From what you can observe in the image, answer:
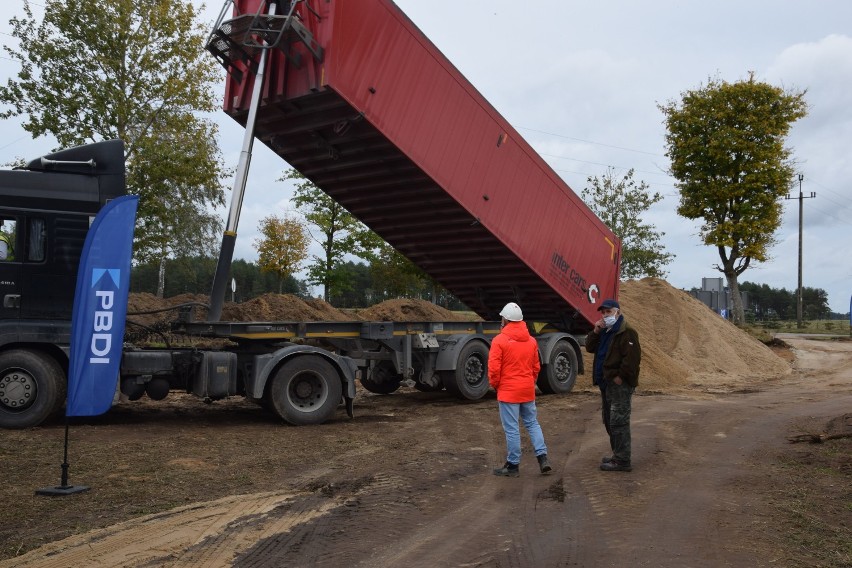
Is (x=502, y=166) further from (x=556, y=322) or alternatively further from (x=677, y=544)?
(x=677, y=544)

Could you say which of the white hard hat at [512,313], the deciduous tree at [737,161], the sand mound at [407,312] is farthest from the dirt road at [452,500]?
the deciduous tree at [737,161]

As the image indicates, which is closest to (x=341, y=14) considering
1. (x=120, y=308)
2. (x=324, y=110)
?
(x=324, y=110)

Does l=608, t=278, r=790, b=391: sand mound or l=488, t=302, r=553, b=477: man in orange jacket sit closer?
l=488, t=302, r=553, b=477: man in orange jacket

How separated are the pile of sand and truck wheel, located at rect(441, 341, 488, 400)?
480cm

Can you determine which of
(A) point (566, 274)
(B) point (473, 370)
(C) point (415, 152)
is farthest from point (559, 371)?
(C) point (415, 152)

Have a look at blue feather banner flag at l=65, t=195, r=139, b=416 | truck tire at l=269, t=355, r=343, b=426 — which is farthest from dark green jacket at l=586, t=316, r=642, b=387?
blue feather banner flag at l=65, t=195, r=139, b=416

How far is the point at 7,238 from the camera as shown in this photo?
8992 mm

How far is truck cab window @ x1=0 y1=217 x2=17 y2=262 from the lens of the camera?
8.98 meters

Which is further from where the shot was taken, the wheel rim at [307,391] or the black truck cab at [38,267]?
the wheel rim at [307,391]

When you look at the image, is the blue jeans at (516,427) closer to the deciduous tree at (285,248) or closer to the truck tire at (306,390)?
the truck tire at (306,390)

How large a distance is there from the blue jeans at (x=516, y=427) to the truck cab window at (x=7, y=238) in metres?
6.03

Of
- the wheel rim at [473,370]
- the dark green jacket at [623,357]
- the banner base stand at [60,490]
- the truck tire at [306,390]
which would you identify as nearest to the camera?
the banner base stand at [60,490]

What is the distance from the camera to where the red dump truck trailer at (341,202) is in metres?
9.02

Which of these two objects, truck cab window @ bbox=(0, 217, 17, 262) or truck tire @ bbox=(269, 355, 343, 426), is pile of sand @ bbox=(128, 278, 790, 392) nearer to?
truck tire @ bbox=(269, 355, 343, 426)
